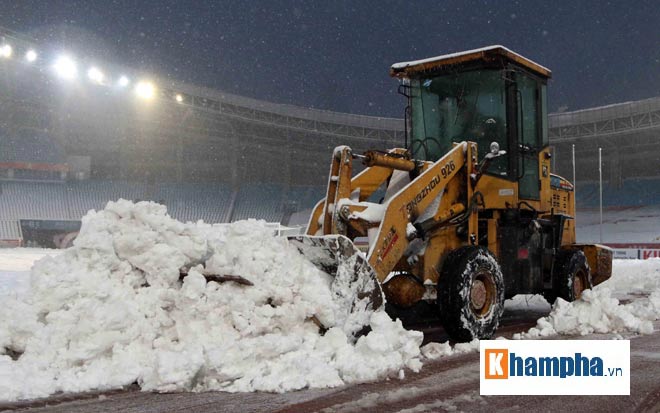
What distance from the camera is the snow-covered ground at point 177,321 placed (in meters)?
4.12

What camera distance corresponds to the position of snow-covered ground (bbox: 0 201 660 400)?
4121 mm

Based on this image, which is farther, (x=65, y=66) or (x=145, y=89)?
(x=145, y=89)

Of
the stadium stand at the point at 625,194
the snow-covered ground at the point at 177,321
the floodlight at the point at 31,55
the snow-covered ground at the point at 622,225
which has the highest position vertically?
the floodlight at the point at 31,55

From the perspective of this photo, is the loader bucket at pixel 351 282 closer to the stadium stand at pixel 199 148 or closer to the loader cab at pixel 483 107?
the loader cab at pixel 483 107

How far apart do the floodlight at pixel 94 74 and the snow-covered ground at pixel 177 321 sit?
2747cm

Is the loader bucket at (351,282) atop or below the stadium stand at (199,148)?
below

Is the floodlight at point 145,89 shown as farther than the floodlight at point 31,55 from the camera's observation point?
Yes

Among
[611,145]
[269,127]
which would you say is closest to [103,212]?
[269,127]

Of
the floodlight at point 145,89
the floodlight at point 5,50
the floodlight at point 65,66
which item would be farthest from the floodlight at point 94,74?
the floodlight at point 5,50

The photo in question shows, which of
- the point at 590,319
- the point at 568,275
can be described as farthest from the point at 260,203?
the point at 590,319

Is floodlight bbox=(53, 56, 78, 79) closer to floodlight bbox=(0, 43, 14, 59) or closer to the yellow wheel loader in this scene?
floodlight bbox=(0, 43, 14, 59)

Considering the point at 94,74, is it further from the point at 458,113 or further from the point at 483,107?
the point at 483,107

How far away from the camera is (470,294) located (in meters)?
5.89

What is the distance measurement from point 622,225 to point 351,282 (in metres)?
32.4
